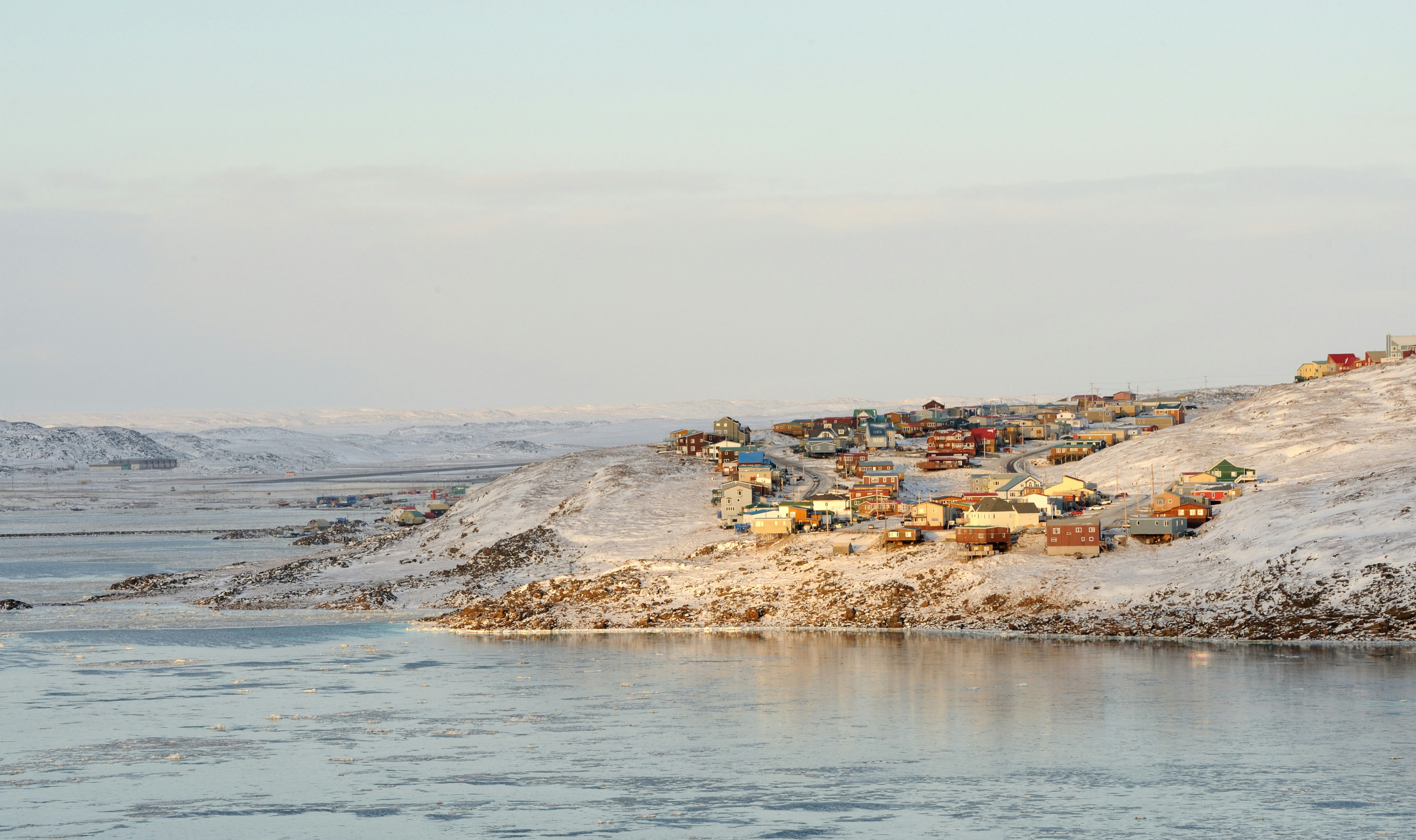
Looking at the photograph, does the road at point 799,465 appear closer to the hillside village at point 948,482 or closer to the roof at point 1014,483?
the hillside village at point 948,482

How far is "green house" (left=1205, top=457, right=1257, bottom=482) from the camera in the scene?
9388cm

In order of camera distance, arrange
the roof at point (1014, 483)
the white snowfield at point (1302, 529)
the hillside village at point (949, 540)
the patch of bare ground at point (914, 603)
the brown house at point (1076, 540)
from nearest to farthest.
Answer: the patch of bare ground at point (914, 603) < the white snowfield at point (1302, 529) < the hillside village at point (949, 540) < the brown house at point (1076, 540) < the roof at point (1014, 483)

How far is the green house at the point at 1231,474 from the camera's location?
93.9 metres

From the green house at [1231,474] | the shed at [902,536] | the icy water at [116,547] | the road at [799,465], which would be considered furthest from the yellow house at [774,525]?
the icy water at [116,547]

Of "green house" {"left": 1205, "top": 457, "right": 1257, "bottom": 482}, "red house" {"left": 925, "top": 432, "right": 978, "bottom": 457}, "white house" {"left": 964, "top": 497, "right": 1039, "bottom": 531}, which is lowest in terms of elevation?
"white house" {"left": 964, "top": 497, "right": 1039, "bottom": 531}

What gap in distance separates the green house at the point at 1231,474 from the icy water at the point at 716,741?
33.9 metres

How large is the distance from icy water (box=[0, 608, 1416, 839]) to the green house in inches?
1333

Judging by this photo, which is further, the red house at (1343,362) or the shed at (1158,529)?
the red house at (1343,362)

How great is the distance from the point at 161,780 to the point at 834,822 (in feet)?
65.6

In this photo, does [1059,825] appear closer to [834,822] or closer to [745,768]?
[834,822]

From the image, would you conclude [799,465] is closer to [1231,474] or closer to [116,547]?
[1231,474]

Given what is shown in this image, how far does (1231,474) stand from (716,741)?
62.2m

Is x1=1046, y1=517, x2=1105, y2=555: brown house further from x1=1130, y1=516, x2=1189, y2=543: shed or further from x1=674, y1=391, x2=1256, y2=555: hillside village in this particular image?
x1=1130, y1=516, x2=1189, y2=543: shed

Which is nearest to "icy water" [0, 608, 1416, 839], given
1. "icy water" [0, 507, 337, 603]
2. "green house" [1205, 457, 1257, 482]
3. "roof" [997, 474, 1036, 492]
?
"roof" [997, 474, 1036, 492]
